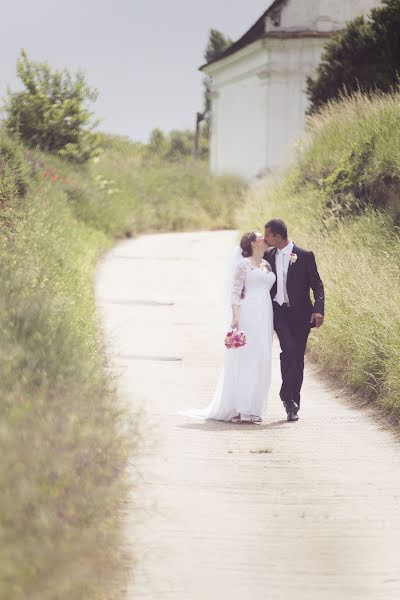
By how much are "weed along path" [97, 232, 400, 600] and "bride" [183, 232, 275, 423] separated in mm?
323

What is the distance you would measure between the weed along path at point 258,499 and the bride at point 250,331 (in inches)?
12.7

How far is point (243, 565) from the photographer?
20.0 feet

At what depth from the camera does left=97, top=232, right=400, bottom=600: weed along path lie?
588 centimetres

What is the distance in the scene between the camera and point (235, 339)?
34.3 feet

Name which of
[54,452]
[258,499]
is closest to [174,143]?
[258,499]

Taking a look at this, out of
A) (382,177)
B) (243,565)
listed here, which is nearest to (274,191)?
(382,177)

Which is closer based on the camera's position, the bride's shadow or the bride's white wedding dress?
the bride's shadow

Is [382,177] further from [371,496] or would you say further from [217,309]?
[371,496]

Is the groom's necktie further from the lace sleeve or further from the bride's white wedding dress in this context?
the lace sleeve

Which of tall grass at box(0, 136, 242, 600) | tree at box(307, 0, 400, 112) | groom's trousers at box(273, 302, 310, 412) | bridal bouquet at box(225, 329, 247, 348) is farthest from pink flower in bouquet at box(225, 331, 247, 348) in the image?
tree at box(307, 0, 400, 112)

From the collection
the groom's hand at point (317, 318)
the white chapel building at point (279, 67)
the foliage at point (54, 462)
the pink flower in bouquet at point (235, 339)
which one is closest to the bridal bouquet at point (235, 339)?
the pink flower in bouquet at point (235, 339)

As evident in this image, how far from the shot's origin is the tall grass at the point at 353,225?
11.6 metres

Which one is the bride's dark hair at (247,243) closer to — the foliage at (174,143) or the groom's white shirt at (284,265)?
the groom's white shirt at (284,265)

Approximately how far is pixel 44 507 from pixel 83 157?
1030 inches
